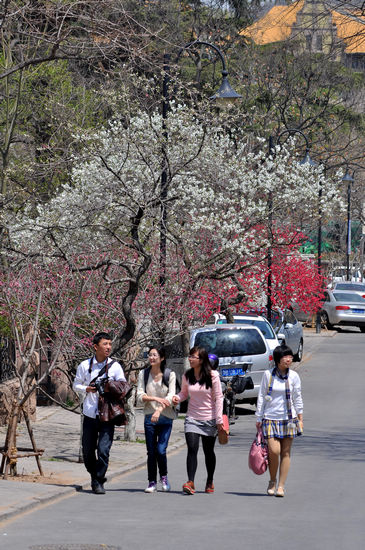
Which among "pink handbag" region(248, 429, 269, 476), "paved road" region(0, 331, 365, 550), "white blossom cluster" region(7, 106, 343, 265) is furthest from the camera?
"white blossom cluster" region(7, 106, 343, 265)

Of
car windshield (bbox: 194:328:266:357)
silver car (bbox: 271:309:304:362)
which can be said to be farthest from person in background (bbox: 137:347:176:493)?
silver car (bbox: 271:309:304:362)

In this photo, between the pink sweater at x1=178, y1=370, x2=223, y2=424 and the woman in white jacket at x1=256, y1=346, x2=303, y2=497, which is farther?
the pink sweater at x1=178, y1=370, x2=223, y2=424

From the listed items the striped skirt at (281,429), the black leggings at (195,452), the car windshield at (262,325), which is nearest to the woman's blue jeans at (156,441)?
the black leggings at (195,452)

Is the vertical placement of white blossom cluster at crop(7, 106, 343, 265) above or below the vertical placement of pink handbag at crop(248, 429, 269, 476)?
above

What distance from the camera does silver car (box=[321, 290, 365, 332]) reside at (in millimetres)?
47844

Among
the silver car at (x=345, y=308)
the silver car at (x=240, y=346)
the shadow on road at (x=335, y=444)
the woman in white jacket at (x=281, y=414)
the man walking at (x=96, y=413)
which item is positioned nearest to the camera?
the woman in white jacket at (x=281, y=414)

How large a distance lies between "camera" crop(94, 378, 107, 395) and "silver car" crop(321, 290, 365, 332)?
36962 mm

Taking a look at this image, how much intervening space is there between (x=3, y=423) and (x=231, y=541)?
958 centimetres

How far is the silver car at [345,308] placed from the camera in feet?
157

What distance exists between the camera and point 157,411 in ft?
38.6

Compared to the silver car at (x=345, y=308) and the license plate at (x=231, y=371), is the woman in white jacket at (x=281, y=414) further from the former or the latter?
the silver car at (x=345, y=308)

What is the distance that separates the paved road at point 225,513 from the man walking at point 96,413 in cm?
29

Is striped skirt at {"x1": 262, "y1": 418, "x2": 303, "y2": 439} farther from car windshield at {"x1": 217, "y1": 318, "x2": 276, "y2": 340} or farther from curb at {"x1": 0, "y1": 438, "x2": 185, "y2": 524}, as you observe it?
car windshield at {"x1": 217, "y1": 318, "x2": 276, "y2": 340}

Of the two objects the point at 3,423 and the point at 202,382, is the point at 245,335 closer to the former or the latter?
the point at 3,423
